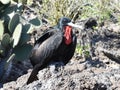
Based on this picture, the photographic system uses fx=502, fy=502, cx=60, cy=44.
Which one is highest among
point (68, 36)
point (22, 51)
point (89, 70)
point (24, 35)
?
point (89, 70)

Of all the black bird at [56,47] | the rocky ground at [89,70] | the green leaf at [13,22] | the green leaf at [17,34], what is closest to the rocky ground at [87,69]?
the rocky ground at [89,70]

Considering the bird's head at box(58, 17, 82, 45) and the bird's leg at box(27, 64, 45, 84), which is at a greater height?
the bird's head at box(58, 17, 82, 45)

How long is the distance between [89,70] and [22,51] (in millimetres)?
1825

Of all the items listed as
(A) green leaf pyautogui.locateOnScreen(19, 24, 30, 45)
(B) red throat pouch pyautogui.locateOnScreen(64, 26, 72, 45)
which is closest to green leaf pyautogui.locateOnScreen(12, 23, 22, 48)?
(A) green leaf pyautogui.locateOnScreen(19, 24, 30, 45)

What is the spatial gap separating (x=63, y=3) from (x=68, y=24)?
1.78m

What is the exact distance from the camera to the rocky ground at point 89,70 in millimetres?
2963

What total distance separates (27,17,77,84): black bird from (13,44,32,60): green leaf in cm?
43

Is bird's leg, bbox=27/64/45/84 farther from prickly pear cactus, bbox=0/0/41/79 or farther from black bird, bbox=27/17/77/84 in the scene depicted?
prickly pear cactus, bbox=0/0/41/79

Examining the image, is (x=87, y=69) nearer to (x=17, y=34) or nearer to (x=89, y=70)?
(x=89, y=70)

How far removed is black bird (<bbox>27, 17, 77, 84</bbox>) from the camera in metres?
4.55

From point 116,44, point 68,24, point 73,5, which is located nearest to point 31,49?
point 68,24

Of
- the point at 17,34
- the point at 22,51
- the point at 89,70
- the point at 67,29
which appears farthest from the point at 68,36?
the point at 89,70

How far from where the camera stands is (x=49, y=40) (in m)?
4.61

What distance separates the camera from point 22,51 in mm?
5195
